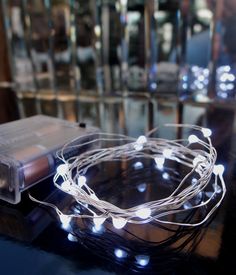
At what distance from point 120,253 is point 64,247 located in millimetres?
61

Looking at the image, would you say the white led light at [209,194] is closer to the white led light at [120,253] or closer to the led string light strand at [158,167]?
the led string light strand at [158,167]

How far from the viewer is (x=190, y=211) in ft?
1.23

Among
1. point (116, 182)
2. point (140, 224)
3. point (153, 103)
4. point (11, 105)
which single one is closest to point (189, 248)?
point (140, 224)

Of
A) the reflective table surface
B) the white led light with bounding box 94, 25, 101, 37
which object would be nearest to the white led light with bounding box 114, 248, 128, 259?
the reflective table surface

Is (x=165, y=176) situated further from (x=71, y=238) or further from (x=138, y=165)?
(x=71, y=238)

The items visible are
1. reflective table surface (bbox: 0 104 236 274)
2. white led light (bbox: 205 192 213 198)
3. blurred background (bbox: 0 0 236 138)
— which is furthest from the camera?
blurred background (bbox: 0 0 236 138)

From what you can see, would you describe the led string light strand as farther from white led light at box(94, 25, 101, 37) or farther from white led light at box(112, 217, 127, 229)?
white led light at box(94, 25, 101, 37)

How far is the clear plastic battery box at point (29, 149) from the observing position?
0.38m

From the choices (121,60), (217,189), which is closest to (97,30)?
(121,60)

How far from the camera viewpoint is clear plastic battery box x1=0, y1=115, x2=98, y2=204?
A: 38 centimetres

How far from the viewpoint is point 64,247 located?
1.03ft

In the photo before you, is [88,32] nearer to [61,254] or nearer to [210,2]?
[210,2]

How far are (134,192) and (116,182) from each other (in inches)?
1.6

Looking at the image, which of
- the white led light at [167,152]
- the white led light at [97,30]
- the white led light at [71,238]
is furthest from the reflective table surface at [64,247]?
the white led light at [97,30]
